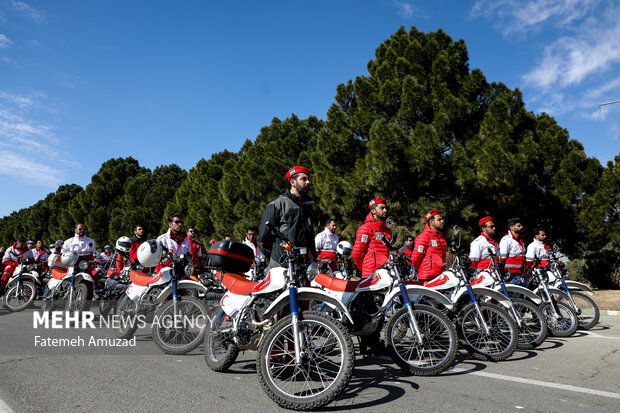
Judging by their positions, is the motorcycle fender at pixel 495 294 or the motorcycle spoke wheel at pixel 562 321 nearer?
the motorcycle fender at pixel 495 294

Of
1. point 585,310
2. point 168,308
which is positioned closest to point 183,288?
point 168,308

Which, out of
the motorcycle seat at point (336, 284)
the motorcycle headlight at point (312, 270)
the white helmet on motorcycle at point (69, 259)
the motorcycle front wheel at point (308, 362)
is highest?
the white helmet on motorcycle at point (69, 259)

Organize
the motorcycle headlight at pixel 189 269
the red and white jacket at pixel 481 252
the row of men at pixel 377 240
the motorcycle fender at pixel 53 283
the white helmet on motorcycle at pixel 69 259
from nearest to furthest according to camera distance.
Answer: the row of men at pixel 377 240
the motorcycle headlight at pixel 189 269
the red and white jacket at pixel 481 252
the white helmet on motorcycle at pixel 69 259
the motorcycle fender at pixel 53 283

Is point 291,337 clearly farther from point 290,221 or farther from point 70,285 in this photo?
point 70,285

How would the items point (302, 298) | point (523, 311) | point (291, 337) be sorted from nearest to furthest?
point (291, 337) → point (302, 298) → point (523, 311)

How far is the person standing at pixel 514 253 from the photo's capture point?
7.72 metres

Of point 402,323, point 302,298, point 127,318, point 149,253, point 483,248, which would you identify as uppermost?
point 149,253

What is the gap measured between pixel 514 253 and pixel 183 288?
5560 millimetres

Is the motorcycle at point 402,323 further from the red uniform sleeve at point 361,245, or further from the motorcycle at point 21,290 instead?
the motorcycle at point 21,290

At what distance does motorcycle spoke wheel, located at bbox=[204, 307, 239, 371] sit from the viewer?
4.54 metres

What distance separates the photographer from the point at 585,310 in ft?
26.3

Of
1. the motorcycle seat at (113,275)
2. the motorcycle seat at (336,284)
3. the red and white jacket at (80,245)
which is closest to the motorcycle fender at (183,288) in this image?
the motorcycle seat at (336,284)

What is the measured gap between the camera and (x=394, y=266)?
4965 mm

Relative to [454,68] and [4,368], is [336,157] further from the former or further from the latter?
[4,368]
